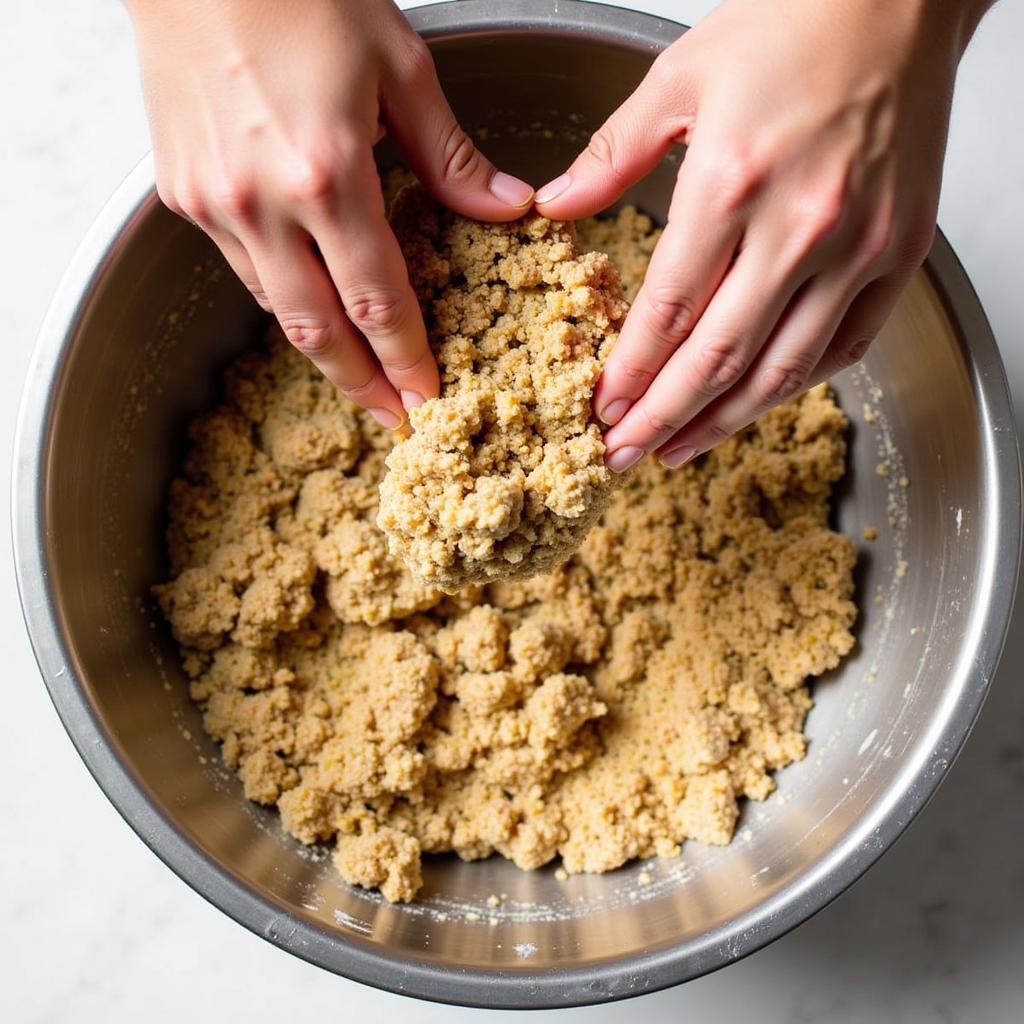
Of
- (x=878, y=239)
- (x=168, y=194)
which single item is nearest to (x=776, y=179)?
(x=878, y=239)

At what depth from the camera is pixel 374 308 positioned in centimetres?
116

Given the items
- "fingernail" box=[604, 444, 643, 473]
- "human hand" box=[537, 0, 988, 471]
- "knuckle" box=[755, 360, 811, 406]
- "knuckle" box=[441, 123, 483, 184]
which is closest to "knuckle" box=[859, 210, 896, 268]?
"human hand" box=[537, 0, 988, 471]

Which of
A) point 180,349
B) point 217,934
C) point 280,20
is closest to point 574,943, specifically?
point 217,934

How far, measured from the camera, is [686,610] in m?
1.76

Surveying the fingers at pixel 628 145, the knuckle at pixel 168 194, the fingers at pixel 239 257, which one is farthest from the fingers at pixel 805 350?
the knuckle at pixel 168 194

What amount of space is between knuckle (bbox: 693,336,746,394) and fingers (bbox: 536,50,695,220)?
0.82 ft

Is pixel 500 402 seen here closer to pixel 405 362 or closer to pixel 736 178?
pixel 405 362

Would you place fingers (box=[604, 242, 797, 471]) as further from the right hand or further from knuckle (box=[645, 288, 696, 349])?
the right hand

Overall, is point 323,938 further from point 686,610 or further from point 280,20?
point 280,20

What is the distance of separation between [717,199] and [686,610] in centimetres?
86

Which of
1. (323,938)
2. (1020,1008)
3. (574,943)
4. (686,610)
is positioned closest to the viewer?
(323,938)

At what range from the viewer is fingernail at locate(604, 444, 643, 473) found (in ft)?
4.24

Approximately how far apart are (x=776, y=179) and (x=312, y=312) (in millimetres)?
543

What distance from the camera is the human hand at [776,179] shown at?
1068 millimetres
